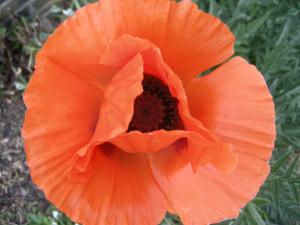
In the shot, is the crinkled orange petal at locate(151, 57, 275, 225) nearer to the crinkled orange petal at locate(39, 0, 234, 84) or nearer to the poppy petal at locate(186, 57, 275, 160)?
the poppy petal at locate(186, 57, 275, 160)

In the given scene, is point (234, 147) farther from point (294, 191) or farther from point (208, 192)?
point (294, 191)

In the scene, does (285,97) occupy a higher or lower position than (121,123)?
→ lower

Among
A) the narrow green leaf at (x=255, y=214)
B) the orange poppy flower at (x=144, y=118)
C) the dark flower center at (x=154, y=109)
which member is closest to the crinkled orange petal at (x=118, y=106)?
the orange poppy flower at (x=144, y=118)

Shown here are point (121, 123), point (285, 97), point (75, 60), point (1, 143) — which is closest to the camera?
point (121, 123)

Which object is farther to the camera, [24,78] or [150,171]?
[24,78]

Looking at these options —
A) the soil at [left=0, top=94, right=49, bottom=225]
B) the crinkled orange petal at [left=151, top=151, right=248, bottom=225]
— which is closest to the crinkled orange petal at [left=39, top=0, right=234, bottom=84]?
the crinkled orange petal at [left=151, top=151, right=248, bottom=225]

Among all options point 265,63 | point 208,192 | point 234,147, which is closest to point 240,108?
point 234,147

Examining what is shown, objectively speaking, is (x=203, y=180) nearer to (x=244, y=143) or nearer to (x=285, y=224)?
(x=244, y=143)

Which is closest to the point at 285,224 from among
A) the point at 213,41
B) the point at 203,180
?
the point at 203,180
